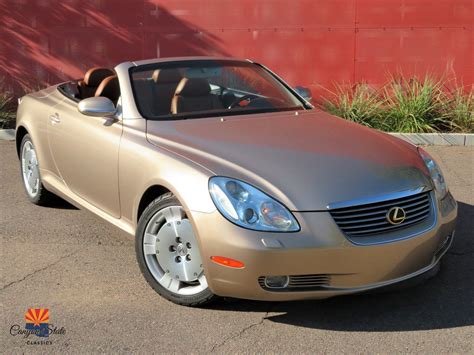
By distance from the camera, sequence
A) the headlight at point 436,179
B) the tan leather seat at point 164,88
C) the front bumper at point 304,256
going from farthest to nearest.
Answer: the tan leather seat at point 164,88 < the headlight at point 436,179 < the front bumper at point 304,256

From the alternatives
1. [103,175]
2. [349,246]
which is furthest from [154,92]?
[349,246]

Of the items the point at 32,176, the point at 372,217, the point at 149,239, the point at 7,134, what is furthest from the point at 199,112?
the point at 7,134

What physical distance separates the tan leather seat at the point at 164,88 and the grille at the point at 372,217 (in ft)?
5.72

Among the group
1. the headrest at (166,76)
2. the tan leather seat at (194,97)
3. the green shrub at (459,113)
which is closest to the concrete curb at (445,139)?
the green shrub at (459,113)

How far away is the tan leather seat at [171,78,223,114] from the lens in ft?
15.2

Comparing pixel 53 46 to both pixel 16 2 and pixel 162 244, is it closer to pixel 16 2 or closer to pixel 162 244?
pixel 16 2

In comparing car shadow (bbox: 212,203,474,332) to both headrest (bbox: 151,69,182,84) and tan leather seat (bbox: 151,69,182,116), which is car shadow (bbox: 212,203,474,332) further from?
headrest (bbox: 151,69,182,84)

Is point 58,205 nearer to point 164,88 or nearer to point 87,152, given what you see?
point 87,152

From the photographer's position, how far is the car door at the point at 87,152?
4.29 m

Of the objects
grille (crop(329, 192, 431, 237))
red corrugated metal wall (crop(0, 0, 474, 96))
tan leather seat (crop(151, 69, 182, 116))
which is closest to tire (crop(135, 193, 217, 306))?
grille (crop(329, 192, 431, 237))

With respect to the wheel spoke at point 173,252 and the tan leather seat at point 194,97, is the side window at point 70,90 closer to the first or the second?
the tan leather seat at point 194,97

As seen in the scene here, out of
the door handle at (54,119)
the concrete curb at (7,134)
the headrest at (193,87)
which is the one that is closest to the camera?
the headrest at (193,87)

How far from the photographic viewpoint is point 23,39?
10250mm

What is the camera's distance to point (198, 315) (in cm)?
362
